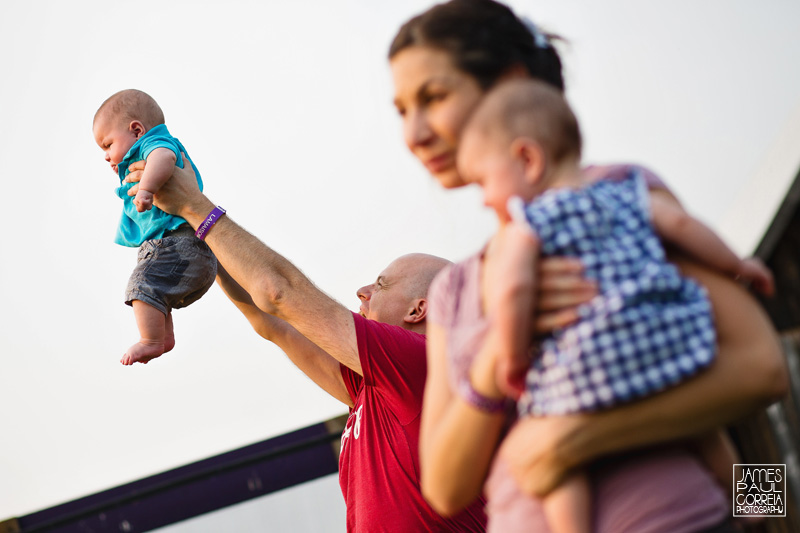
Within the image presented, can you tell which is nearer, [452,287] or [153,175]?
[452,287]

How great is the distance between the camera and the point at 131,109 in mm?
2207

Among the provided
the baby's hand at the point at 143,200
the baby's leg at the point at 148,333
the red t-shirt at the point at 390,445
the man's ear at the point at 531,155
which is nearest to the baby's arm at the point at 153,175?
the baby's hand at the point at 143,200

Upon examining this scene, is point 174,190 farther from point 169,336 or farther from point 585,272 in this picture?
point 585,272

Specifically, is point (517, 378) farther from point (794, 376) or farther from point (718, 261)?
point (794, 376)

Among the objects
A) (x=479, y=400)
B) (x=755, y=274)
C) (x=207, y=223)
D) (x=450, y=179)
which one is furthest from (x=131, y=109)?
(x=755, y=274)

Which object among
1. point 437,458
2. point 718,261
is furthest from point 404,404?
point 718,261

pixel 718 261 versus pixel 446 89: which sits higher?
pixel 446 89

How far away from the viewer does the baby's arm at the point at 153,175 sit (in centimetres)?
196

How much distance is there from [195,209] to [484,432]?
4.53 feet

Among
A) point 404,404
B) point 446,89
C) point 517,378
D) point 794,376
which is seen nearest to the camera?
point 517,378

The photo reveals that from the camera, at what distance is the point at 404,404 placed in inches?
80.6

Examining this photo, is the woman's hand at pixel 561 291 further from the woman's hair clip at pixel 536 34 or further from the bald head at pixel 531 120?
the woman's hair clip at pixel 536 34

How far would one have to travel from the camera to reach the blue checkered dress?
850 mm

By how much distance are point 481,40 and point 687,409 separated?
0.56m
